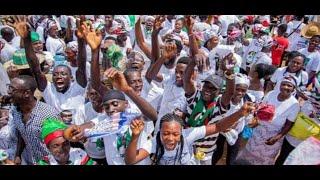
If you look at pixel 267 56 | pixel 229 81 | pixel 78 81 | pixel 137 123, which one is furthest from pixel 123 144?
pixel 267 56

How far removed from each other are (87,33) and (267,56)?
5.24 ft

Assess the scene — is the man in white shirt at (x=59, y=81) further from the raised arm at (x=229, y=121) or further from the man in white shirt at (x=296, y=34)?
the man in white shirt at (x=296, y=34)

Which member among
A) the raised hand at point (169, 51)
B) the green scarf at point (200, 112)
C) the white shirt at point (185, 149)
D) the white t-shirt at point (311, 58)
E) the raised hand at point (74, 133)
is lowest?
Result: the white shirt at point (185, 149)

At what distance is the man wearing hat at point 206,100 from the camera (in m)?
6.27

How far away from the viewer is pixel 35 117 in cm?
623

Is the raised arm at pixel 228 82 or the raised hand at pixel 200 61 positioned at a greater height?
the raised hand at pixel 200 61

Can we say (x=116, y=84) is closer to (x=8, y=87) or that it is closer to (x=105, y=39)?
(x=105, y=39)

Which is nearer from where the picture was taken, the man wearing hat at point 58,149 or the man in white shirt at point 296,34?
the man wearing hat at point 58,149

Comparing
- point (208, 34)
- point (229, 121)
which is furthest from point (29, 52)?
point (229, 121)

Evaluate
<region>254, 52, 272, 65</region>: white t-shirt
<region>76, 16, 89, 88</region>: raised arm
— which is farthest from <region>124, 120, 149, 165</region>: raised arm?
<region>254, 52, 272, 65</region>: white t-shirt

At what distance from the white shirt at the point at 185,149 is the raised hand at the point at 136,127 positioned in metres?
0.17

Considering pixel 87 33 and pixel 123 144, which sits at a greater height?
pixel 87 33

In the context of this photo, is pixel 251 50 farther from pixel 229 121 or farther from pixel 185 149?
pixel 185 149

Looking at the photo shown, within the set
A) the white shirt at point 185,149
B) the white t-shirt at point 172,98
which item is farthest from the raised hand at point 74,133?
the white t-shirt at point 172,98
